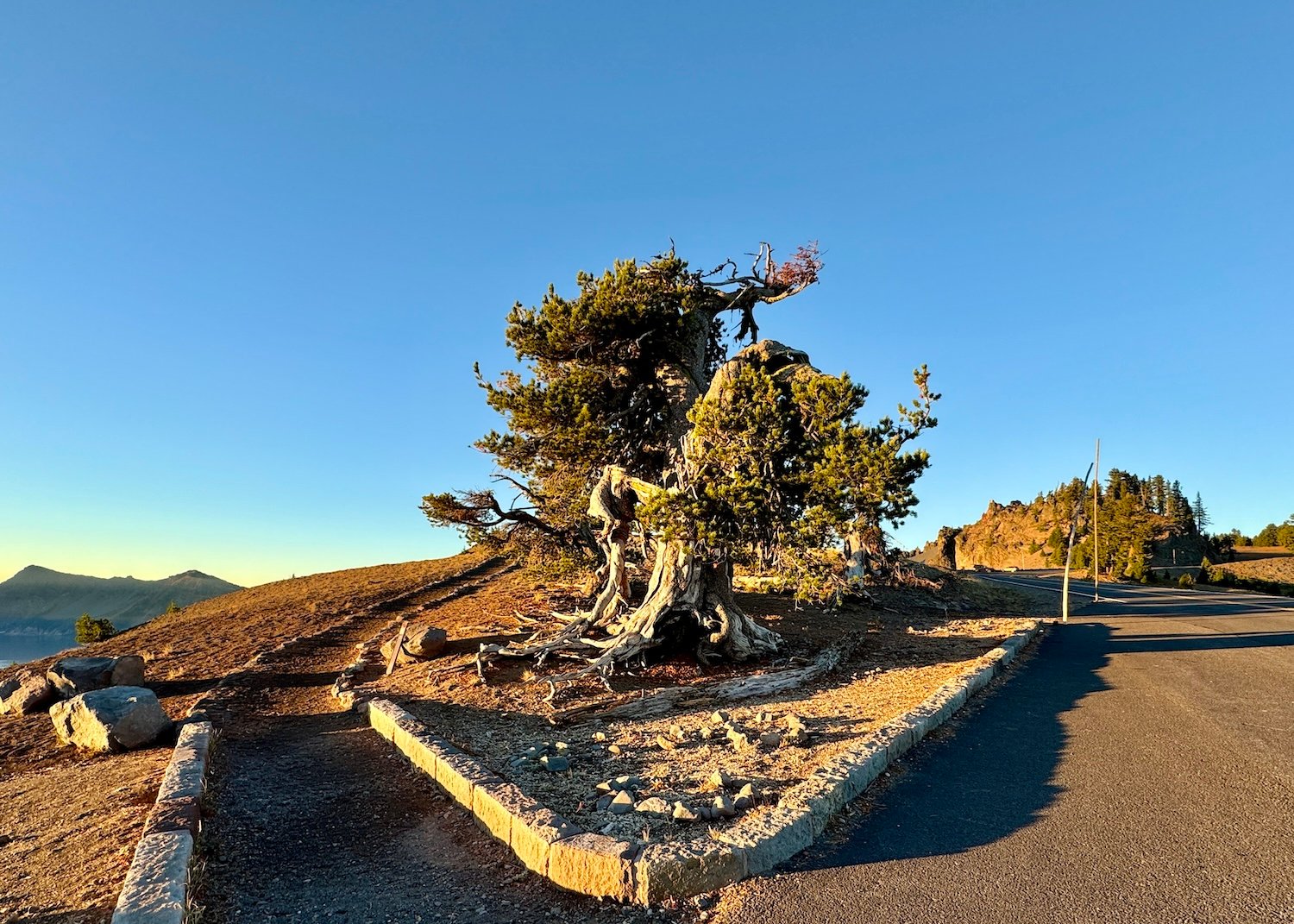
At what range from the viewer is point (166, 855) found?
483 centimetres

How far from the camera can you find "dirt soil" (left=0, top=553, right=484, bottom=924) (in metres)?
4.81

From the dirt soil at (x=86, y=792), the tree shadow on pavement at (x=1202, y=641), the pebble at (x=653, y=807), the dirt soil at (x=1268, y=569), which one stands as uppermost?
the pebble at (x=653, y=807)

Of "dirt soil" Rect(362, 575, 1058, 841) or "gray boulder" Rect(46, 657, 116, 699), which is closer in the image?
"dirt soil" Rect(362, 575, 1058, 841)

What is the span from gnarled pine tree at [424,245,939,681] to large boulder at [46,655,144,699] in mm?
6556

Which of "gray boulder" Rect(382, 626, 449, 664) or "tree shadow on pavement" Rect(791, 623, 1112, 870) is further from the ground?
"gray boulder" Rect(382, 626, 449, 664)

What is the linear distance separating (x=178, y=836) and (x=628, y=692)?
22.3 ft

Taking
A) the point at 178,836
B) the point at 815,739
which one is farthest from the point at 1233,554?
the point at 178,836

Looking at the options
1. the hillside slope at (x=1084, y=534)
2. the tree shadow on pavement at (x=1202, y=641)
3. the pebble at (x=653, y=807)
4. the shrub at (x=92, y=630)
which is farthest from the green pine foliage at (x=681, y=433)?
the hillside slope at (x=1084, y=534)

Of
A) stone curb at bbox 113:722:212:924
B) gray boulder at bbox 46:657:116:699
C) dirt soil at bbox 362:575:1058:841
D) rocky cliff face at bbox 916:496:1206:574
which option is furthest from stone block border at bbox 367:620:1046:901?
rocky cliff face at bbox 916:496:1206:574

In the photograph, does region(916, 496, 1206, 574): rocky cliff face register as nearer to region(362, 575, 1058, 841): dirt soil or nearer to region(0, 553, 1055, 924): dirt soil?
region(362, 575, 1058, 841): dirt soil

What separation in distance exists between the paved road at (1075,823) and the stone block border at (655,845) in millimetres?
185

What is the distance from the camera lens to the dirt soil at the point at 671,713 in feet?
20.9

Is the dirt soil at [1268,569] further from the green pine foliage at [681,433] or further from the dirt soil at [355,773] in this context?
the green pine foliage at [681,433]

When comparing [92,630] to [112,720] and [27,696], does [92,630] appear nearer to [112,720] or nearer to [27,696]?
[27,696]
